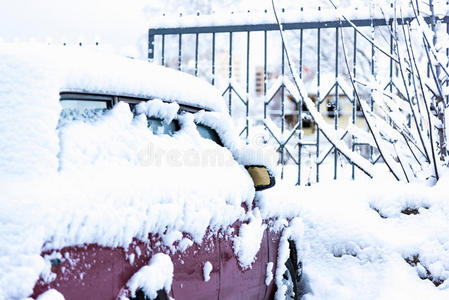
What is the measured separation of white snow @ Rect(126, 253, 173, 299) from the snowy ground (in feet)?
5.54

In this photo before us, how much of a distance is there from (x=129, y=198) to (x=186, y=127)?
0.83 metres

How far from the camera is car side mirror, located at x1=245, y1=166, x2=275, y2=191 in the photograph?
11.0ft

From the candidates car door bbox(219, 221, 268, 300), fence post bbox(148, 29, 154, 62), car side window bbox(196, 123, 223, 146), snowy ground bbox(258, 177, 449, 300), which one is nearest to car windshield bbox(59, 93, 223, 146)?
car side window bbox(196, 123, 223, 146)

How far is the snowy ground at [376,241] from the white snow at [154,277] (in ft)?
5.54

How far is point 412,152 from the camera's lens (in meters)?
5.81

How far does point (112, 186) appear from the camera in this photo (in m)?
2.21

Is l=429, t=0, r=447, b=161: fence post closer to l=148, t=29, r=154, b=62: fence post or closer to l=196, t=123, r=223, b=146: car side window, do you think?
l=196, t=123, r=223, b=146: car side window

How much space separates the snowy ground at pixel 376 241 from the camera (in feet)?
14.3

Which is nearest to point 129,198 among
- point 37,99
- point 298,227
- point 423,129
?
point 37,99

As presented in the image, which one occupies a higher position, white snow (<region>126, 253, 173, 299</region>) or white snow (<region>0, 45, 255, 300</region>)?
white snow (<region>0, 45, 255, 300</region>)

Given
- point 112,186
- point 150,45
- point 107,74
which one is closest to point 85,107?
point 107,74

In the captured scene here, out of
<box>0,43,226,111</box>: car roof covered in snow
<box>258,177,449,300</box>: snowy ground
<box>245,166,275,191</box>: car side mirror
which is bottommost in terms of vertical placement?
<box>258,177,449,300</box>: snowy ground

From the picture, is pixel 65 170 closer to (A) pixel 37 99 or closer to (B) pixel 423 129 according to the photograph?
(A) pixel 37 99

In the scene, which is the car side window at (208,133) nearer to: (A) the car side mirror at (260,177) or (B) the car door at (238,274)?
(A) the car side mirror at (260,177)
